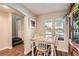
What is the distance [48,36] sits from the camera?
1738 mm

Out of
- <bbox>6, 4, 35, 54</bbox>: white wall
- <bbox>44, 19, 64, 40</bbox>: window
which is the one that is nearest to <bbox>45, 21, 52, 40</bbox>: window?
<bbox>44, 19, 64, 40</bbox>: window

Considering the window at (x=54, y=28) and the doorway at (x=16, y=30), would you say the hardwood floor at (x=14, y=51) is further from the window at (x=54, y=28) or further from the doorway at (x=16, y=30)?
the window at (x=54, y=28)

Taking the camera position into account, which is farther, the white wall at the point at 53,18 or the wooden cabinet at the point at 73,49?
the white wall at the point at 53,18

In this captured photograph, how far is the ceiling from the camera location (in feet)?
5.50

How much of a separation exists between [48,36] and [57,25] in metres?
0.29

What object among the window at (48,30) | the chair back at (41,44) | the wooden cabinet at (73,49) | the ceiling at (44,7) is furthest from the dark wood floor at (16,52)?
the ceiling at (44,7)

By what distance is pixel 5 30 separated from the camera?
1.81 metres

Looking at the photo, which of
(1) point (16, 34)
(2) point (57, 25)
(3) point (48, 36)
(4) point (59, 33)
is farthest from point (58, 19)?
(1) point (16, 34)

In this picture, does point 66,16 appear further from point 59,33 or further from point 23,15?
point 23,15

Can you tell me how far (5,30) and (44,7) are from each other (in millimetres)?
956

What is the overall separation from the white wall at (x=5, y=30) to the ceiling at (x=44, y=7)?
1.55 ft

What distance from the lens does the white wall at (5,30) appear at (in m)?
1.74

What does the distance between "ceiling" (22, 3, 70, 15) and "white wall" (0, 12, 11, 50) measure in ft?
1.55

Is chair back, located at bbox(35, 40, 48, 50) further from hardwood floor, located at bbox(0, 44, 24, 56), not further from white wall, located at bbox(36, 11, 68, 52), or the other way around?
hardwood floor, located at bbox(0, 44, 24, 56)
